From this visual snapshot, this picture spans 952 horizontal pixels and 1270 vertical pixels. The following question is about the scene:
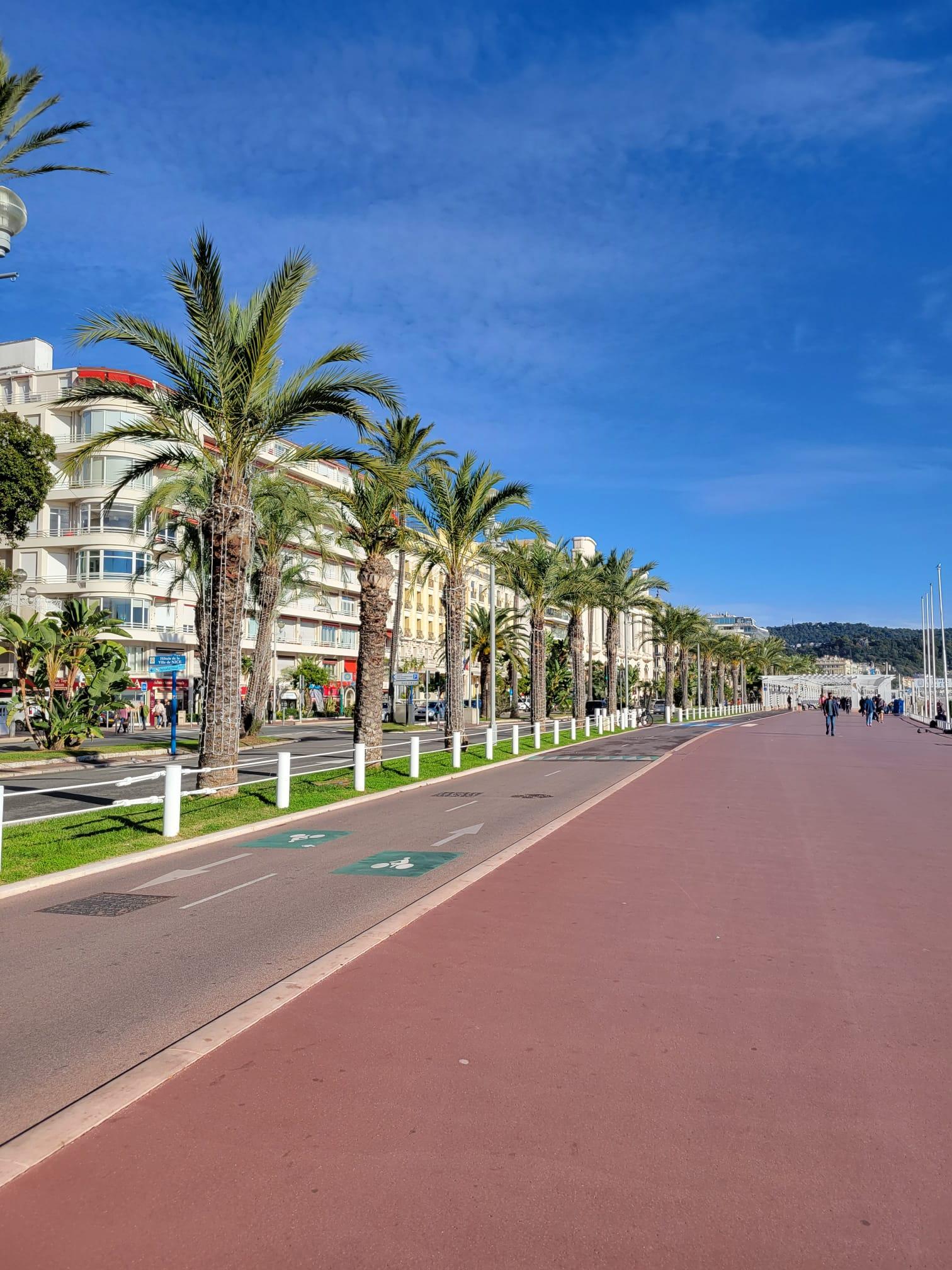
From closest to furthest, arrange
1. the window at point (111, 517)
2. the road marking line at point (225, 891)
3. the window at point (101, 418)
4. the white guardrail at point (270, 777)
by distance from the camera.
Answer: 1. the road marking line at point (225, 891)
2. the white guardrail at point (270, 777)
3. the window at point (101, 418)
4. the window at point (111, 517)

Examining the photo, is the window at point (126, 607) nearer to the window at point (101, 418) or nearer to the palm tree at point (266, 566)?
the window at point (101, 418)

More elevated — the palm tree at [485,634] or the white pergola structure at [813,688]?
the palm tree at [485,634]

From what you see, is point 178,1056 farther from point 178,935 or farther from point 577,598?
point 577,598

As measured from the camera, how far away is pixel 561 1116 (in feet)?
12.8

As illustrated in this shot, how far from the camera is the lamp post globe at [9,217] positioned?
30.5 feet

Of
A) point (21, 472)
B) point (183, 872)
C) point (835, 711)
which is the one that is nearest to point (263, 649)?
point (21, 472)

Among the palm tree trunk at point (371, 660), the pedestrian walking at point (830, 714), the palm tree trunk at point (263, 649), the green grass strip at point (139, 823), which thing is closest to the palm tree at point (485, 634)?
the pedestrian walking at point (830, 714)

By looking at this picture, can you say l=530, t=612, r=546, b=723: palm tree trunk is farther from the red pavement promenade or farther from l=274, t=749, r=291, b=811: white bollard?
the red pavement promenade

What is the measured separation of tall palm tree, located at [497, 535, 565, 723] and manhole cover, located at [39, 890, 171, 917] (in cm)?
3336

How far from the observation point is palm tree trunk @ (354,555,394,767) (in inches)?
822

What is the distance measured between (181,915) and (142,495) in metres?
49.1

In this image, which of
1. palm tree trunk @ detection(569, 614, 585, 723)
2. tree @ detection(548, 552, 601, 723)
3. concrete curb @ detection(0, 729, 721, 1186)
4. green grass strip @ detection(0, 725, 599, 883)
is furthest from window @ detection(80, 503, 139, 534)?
concrete curb @ detection(0, 729, 721, 1186)

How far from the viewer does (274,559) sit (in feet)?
112

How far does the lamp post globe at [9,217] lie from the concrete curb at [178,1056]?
7145mm
